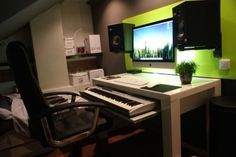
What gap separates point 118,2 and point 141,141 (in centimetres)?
210

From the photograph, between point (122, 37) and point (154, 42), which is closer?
point (154, 42)

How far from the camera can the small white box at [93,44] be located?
348 cm

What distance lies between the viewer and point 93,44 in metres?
3.50

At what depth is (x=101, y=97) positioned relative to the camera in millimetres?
1686

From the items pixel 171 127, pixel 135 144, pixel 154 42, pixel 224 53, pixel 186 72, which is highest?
pixel 154 42

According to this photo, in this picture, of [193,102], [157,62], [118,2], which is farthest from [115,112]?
[118,2]

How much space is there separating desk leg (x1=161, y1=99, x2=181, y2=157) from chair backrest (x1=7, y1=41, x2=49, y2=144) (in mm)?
787

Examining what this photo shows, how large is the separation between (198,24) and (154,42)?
48 cm

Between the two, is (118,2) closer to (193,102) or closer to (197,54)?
(197,54)

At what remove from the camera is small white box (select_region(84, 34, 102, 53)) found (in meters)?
3.48

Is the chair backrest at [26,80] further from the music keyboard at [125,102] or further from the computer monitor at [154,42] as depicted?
the computer monitor at [154,42]

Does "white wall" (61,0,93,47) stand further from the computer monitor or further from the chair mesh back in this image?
the chair mesh back

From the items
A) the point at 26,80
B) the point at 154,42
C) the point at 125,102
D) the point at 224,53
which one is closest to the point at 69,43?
the point at 154,42

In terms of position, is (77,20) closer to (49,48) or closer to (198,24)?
(49,48)
